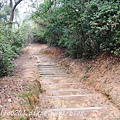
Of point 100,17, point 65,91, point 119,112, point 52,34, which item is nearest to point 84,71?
point 65,91

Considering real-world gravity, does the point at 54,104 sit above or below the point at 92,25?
below

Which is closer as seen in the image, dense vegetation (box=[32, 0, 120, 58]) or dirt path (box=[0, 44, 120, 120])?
dirt path (box=[0, 44, 120, 120])

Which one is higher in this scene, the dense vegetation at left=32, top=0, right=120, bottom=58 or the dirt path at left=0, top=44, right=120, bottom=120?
the dense vegetation at left=32, top=0, right=120, bottom=58

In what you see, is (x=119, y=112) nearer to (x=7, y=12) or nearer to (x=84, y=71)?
(x=84, y=71)

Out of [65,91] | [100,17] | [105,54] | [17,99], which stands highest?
[100,17]

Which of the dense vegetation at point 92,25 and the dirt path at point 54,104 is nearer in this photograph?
the dirt path at point 54,104

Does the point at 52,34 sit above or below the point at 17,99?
above

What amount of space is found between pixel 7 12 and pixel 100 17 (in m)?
13.3

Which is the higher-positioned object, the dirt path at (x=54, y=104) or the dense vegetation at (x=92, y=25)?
the dense vegetation at (x=92, y=25)

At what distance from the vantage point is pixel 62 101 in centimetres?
412

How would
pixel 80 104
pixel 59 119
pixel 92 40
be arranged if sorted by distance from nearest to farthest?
pixel 59 119
pixel 80 104
pixel 92 40

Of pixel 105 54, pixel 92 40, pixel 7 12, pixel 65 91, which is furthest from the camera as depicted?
pixel 7 12

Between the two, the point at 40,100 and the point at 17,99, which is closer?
the point at 17,99

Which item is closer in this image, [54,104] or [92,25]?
[54,104]
